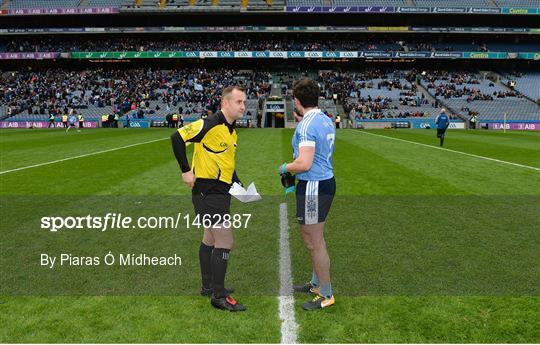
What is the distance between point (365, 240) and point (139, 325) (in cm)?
353

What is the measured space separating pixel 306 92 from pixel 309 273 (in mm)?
2256

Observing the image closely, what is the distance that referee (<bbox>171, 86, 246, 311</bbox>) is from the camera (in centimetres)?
399

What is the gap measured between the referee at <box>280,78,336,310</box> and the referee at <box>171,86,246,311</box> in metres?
0.61

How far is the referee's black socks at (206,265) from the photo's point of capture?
4406 millimetres

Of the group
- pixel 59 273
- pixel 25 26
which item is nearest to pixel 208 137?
pixel 59 273

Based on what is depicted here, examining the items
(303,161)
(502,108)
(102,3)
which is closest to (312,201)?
(303,161)

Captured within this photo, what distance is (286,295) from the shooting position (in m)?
4.38

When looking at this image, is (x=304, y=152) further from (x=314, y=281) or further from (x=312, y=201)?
(x=314, y=281)

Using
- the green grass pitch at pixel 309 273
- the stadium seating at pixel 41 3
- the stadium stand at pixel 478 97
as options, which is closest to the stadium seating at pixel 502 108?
the stadium stand at pixel 478 97

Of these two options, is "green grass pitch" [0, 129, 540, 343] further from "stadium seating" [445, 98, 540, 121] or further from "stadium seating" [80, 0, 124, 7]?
"stadium seating" [80, 0, 124, 7]

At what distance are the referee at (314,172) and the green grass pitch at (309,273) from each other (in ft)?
1.46

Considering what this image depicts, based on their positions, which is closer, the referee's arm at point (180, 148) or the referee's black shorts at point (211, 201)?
the referee's arm at point (180, 148)

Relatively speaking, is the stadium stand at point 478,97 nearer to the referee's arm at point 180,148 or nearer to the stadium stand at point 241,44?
the stadium stand at point 241,44

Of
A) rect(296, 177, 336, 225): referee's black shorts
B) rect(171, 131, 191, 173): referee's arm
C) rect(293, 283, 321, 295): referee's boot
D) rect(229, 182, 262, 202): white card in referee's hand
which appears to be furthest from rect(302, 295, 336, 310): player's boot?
rect(171, 131, 191, 173): referee's arm
